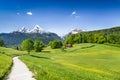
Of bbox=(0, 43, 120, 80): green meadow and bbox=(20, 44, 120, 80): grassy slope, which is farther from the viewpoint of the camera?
bbox=(0, 43, 120, 80): green meadow

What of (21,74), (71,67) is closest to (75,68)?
(71,67)

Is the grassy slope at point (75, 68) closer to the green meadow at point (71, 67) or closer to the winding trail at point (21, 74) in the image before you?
the green meadow at point (71, 67)

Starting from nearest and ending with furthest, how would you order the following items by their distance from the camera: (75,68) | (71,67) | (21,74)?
(21,74), (75,68), (71,67)

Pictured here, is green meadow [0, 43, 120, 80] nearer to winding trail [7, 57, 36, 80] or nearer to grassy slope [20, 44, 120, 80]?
grassy slope [20, 44, 120, 80]

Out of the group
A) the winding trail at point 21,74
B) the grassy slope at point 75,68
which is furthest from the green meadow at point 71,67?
the winding trail at point 21,74

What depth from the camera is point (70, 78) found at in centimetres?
2259

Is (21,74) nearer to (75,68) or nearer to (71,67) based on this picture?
(75,68)

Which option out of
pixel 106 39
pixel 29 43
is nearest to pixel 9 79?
pixel 29 43

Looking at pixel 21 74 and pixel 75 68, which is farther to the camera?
pixel 75 68

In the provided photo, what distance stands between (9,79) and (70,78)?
6512mm

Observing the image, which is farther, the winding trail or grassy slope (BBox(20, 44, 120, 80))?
the winding trail

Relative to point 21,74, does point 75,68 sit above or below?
below

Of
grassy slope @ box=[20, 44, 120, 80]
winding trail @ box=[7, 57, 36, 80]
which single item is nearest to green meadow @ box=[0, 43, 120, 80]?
grassy slope @ box=[20, 44, 120, 80]

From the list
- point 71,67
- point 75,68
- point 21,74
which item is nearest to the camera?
point 21,74
